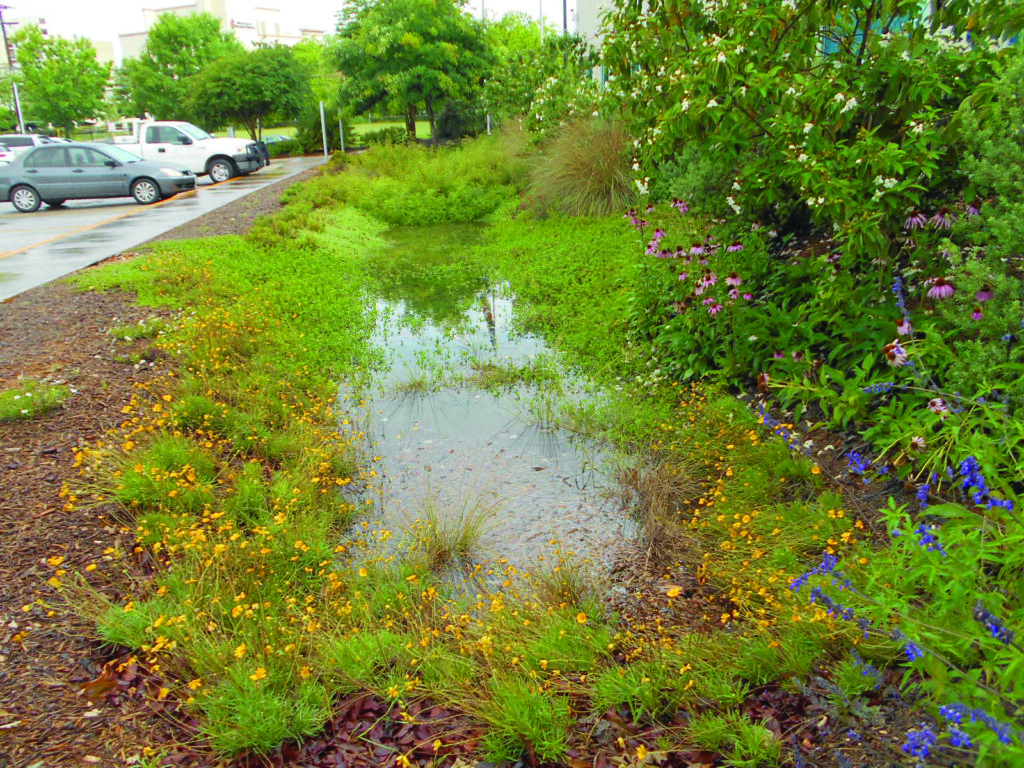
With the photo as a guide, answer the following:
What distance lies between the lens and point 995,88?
3498 millimetres

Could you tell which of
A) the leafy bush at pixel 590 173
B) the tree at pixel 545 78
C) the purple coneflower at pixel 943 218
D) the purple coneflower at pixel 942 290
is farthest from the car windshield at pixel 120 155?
the purple coneflower at pixel 942 290

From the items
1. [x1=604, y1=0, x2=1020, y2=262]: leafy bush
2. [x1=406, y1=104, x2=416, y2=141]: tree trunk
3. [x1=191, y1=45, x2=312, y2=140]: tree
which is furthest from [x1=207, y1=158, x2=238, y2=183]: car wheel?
[x1=604, y1=0, x2=1020, y2=262]: leafy bush

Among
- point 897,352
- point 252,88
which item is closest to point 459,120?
point 252,88

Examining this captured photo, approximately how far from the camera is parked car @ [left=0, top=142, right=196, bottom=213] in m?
17.3

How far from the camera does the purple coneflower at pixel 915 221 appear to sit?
4.19 m

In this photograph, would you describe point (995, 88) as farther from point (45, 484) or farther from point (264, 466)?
point (45, 484)

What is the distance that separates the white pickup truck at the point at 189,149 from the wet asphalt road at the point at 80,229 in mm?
2102

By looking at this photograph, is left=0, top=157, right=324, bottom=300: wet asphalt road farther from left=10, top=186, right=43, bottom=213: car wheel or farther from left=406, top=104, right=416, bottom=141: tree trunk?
left=406, top=104, right=416, bottom=141: tree trunk

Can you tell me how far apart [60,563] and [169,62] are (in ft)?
169

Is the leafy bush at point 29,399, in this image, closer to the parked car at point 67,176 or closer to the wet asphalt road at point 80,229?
the wet asphalt road at point 80,229

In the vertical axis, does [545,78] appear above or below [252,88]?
below

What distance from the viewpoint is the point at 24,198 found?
1750 cm

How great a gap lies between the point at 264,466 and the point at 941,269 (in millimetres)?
4370

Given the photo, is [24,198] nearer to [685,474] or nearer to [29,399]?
[29,399]
